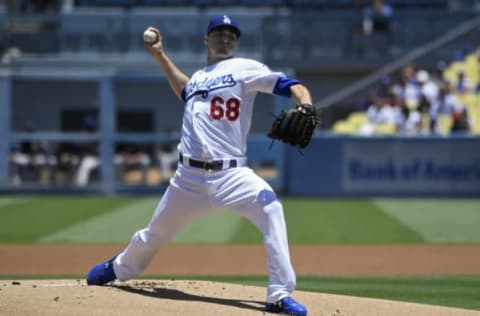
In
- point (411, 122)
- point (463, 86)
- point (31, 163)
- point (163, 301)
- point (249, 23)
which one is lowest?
point (31, 163)

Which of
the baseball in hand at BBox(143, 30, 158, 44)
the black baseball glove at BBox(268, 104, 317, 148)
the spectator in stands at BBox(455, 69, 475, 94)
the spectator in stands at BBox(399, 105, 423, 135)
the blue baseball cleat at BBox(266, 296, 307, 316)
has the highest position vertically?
the baseball in hand at BBox(143, 30, 158, 44)

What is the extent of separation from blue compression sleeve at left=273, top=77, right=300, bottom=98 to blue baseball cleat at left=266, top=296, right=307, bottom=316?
51.1 inches

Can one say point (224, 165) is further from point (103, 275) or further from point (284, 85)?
point (103, 275)

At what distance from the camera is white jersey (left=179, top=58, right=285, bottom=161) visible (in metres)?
6.18

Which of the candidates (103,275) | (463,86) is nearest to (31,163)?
(463,86)

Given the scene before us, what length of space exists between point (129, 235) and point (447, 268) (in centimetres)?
436

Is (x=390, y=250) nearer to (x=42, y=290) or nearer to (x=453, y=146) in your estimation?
(x=42, y=290)

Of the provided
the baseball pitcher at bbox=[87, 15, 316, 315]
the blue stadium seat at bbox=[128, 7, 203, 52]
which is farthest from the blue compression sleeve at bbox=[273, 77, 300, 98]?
the blue stadium seat at bbox=[128, 7, 203, 52]

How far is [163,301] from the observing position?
6.33 m

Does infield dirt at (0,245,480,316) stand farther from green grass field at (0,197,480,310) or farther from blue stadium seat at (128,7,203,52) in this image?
blue stadium seat at (128,7,203,52)

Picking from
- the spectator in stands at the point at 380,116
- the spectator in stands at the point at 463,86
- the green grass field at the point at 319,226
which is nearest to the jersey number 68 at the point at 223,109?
the green grass field at the point at 319,226

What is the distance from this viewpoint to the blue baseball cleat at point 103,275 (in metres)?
6.71

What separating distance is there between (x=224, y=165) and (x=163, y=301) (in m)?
0.99

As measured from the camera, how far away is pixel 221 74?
20.5ft
